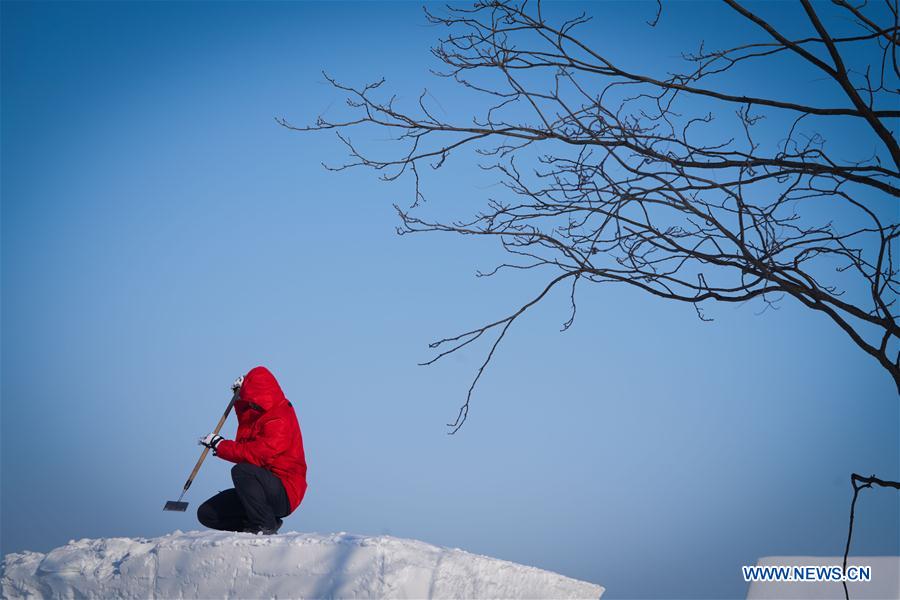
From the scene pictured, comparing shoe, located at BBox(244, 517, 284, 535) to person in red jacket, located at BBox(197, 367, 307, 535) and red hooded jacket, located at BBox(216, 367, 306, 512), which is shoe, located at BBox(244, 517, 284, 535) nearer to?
person in red jacket, located at BBox(197, 367, 307, 535)

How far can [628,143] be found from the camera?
201 centimetres

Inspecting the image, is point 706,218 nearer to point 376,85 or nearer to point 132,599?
point 376,85

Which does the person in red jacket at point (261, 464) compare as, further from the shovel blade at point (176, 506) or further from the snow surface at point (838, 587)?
the snow surface at point (838, 587)

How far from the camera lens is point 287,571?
364 centimetres

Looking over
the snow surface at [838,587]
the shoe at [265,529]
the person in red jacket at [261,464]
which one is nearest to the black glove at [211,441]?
the person in red jacket at [261,464]

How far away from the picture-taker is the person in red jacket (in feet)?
15.0

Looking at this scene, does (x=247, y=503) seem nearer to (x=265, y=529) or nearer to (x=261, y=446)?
(x=265, y=529)

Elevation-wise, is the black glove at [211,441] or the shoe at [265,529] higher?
the black glove at [211,441]

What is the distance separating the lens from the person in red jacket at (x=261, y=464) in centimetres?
458

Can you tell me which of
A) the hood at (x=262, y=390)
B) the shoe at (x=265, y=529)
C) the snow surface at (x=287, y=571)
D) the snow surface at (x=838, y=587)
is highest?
the hood at (x=262, y=390)

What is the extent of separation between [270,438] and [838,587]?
2948 mm

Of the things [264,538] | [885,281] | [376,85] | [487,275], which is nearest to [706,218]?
[885,281]

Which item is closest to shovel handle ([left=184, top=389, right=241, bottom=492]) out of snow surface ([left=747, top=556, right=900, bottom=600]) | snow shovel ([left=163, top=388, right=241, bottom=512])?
snow shovel ([left=163, top=388, right=241, bottom=512])

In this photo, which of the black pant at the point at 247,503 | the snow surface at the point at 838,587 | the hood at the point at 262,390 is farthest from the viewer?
the hood at the point at 262,390
